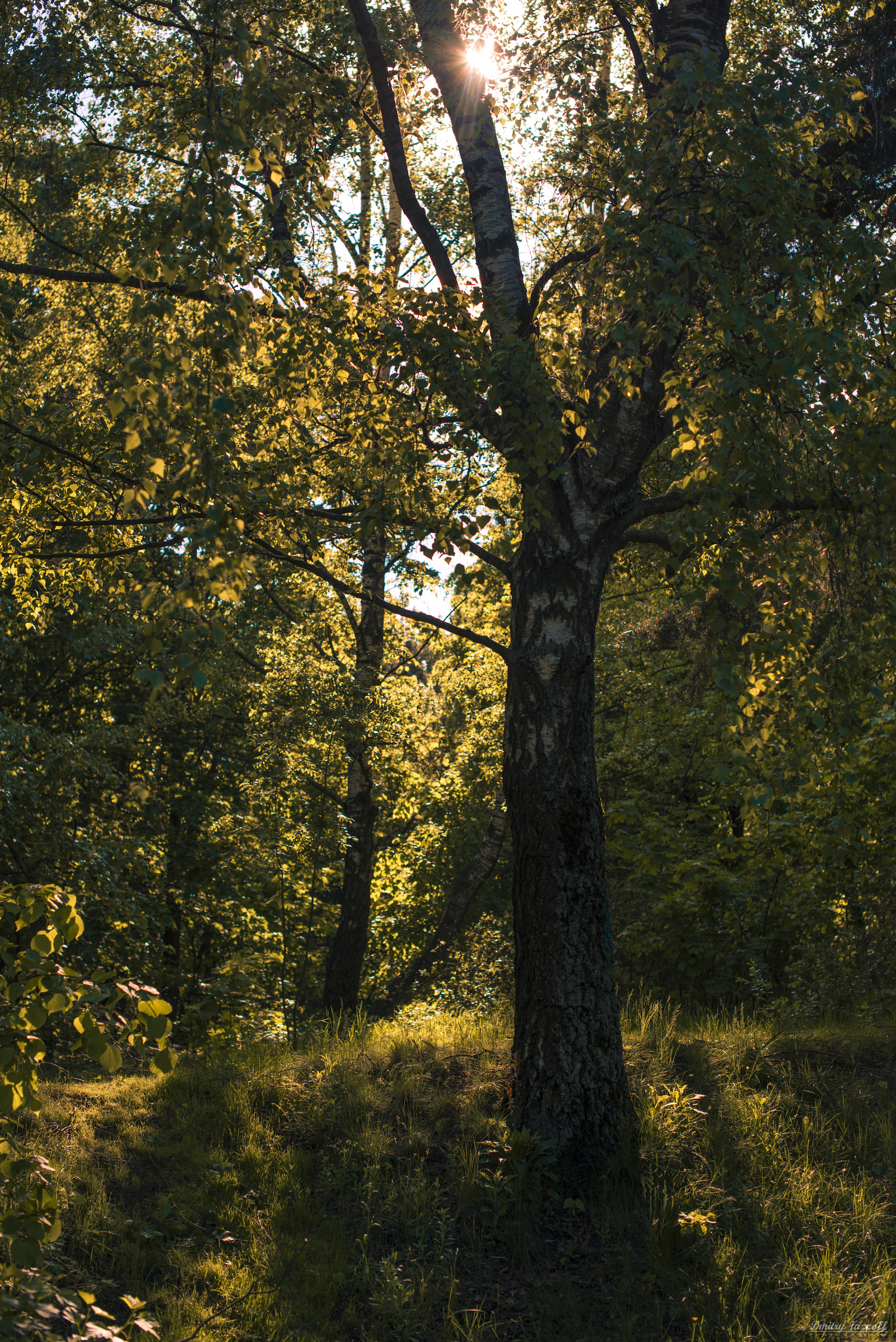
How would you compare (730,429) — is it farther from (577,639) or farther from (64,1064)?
(64,1064)

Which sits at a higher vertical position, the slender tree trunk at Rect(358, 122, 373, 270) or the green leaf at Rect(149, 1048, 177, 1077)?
the slender tree trunk at Rect(358, 122, 373, 270)

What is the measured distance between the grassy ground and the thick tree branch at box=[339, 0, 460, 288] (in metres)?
4.87

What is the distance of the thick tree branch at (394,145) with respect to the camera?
5.51 m

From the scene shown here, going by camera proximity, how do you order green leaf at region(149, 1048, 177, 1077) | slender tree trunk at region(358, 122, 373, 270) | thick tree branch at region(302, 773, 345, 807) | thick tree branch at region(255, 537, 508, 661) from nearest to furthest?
green leaf at region(149, 1048, 177, 1077) → thick tree branch at region(255, 537, 508, 661) → thick tree branch at region(302, 773, 345, 807) → slender tree trunk at region(358, 122, 373, 270)

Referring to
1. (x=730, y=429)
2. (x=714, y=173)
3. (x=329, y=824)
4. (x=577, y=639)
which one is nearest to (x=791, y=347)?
(x=730, y=429)

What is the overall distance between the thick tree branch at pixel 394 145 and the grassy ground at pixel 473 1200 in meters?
4.87

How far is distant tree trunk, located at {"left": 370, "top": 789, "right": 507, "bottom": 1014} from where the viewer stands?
12.1 meters

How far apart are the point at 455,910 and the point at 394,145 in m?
9.18

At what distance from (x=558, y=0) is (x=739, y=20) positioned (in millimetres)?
2535

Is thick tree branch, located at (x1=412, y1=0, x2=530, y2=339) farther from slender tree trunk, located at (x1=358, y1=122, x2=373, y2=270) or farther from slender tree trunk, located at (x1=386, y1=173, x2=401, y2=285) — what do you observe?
slender tree trunk, located at (x1=358, y1=122, x2=373, y2=270)

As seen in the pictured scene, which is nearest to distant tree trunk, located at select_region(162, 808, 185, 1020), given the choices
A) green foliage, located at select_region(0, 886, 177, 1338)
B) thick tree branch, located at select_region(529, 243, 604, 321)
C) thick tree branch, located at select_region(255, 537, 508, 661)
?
thick tree branch, located at select_region(255, 537, 508, 661)

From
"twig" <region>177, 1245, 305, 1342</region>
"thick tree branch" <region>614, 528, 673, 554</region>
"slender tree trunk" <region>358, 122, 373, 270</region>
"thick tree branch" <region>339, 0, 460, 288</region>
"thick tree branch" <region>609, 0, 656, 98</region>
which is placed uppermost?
"slender tree trunk" <region>358, 122, 373, 270</region>

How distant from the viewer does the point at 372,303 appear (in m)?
5.59

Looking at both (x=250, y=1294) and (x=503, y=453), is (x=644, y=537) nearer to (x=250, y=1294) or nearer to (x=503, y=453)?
(x=503, y=453)
